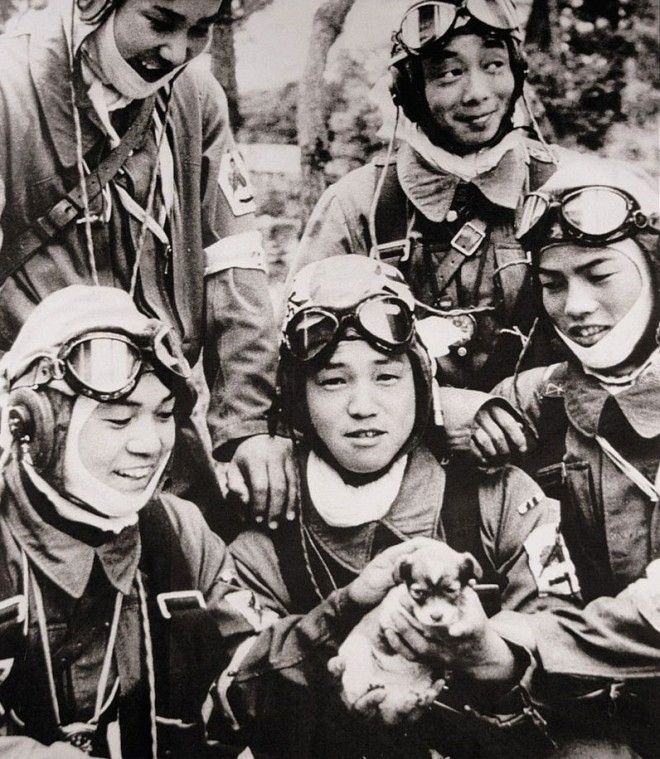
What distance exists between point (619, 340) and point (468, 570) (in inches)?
45.6

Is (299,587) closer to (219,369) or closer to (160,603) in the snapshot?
(160,603)

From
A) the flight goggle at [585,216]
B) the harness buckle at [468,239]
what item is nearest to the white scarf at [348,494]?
the harness buckle at [468,239]

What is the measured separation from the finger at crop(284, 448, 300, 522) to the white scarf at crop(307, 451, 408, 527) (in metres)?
0.06

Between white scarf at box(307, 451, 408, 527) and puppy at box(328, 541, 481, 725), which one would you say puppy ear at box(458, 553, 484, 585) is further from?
white scarf at box(307, 451, 408, 527)

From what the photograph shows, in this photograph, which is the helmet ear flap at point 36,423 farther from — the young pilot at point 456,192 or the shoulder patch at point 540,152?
the shoulder patch at point 540,152

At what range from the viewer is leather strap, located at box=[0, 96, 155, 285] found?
12.5 ft

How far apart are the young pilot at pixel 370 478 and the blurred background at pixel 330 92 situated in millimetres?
367

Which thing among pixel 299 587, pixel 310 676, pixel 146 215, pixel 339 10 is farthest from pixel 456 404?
pixel 339 10

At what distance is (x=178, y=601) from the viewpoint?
12.8 ft

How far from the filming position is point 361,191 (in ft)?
13.6

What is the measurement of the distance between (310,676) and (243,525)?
0.65 meters

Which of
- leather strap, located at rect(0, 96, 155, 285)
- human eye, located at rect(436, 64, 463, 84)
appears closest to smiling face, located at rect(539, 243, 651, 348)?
human eye, located at rect(436, 64, 463, 84)

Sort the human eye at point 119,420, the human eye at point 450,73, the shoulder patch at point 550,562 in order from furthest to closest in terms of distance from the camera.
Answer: the human eye at point 450,73 < the shoulder patch at point 550,562 < the human eye at point 119,420

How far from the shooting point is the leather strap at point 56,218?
12.5 feet
